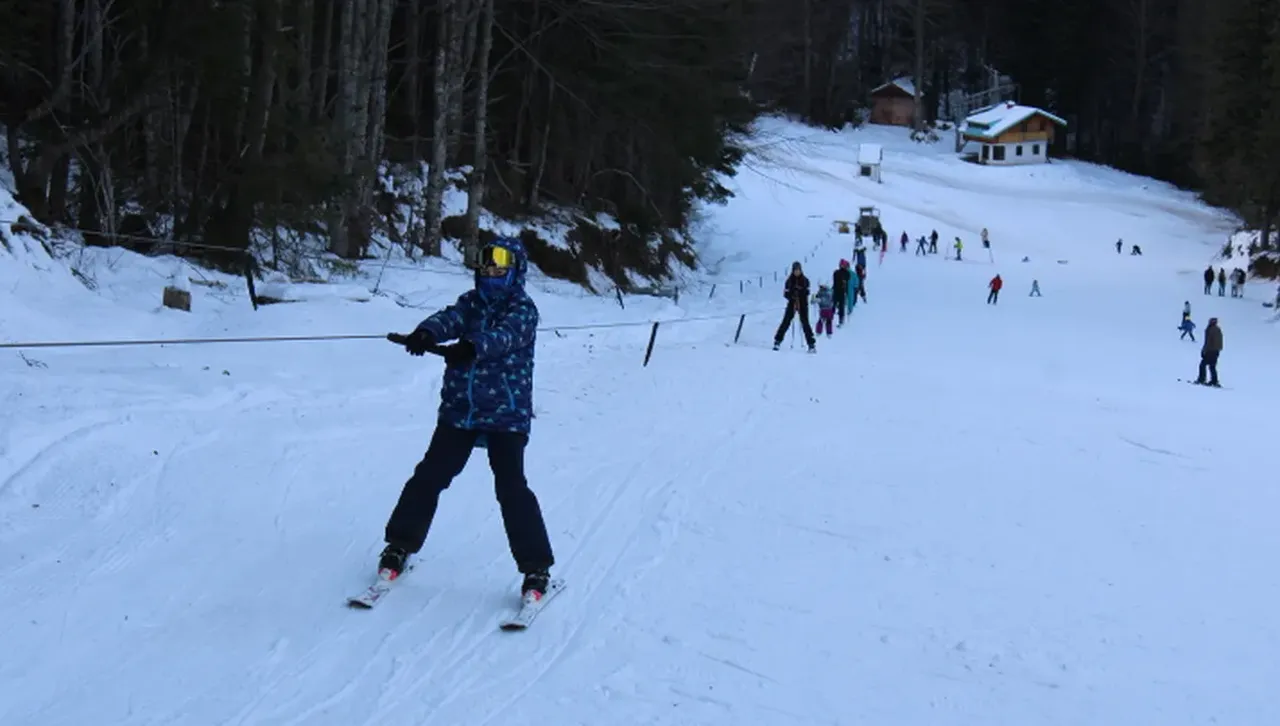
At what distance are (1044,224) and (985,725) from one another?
222 feet

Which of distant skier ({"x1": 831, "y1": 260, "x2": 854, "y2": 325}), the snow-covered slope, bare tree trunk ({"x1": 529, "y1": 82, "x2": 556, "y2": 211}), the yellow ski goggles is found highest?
bare tree trunk ({"x1": 529, "y1": 82, "x2": 556, "y2": 211})

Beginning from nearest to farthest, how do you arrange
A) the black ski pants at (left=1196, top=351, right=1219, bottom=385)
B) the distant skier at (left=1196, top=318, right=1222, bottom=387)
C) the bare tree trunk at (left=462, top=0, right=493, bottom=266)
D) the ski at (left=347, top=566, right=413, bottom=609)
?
1. the ski at (left=347, top=566, right=413, bottom=609)
2. the distant skier at (left=1196, top=318, right=1222, bottom=387)
3. the black ski pants at (left=1196, top=351, right=1219, bottom=385)
4. the bare tree trunk at (left=462, top=0, right=493, bottom=266)

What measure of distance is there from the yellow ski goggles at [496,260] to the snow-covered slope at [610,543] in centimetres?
170

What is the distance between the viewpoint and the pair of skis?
5828 mm

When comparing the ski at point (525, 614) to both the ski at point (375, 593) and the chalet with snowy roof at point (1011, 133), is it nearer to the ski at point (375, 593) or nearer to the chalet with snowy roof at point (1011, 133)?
the ski at point (375, 593)

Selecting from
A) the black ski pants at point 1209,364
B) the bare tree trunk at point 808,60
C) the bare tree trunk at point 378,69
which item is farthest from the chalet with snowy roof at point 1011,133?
the bare tree trunk at point 378,69

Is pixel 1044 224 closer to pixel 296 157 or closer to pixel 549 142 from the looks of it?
→ pixel 549 142

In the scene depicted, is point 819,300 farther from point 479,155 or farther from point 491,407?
point 491,407

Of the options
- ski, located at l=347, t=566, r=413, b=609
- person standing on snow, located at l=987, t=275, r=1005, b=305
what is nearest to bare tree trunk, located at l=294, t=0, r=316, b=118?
ski, located at l=347, t=566, r=413, b=609

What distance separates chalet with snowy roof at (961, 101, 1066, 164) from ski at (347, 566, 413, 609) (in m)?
82.5

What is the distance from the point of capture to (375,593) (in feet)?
19.6

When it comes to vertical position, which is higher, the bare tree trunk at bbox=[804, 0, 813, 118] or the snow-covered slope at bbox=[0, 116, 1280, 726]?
the bare tree trunk at bbox=[804, 0, 813, 118]

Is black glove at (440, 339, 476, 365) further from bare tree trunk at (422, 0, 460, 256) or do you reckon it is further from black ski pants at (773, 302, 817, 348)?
bare tree trunk at (422, 0, 460, 256)

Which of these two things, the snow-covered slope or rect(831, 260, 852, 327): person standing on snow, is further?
rect(831, 260, 852, 327): person standing on snow
